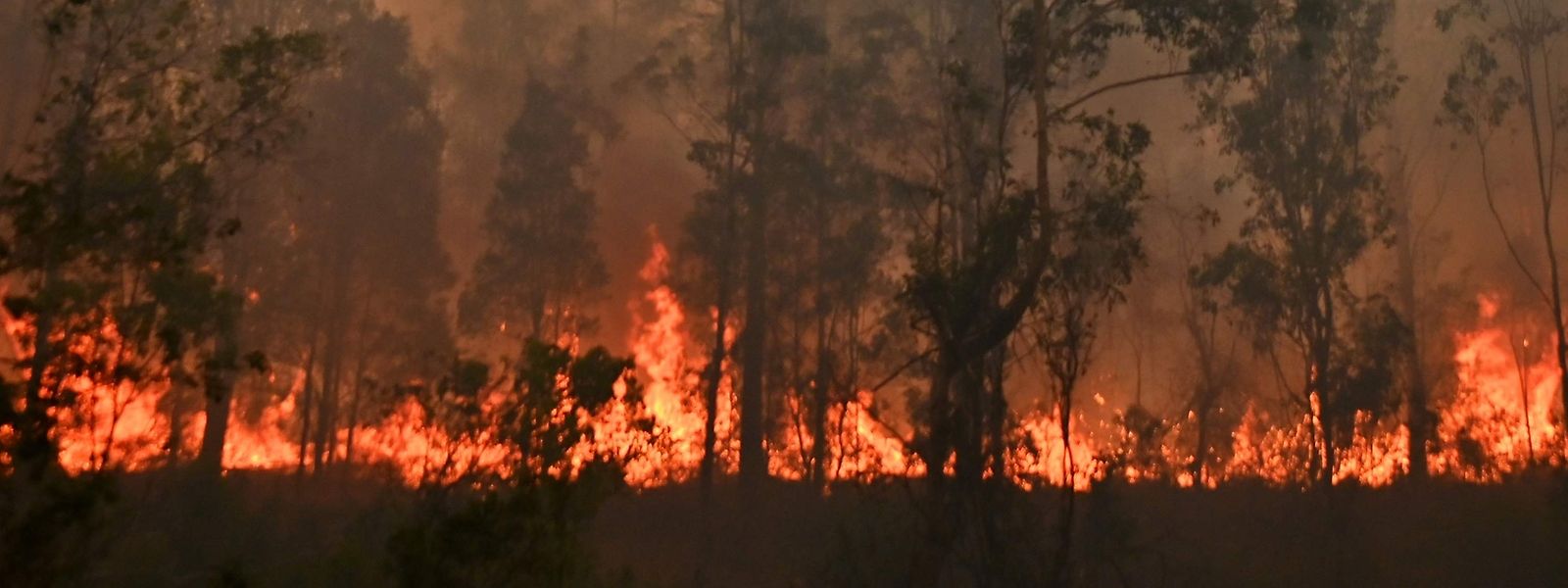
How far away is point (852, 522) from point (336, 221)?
52.7 feet

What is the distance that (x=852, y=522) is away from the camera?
2336 centimetres

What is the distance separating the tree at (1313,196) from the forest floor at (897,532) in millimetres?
2156

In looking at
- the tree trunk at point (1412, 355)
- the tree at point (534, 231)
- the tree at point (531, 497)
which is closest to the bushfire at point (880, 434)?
the tree trunk at point (1412, 355)

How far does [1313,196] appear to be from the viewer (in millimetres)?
28016

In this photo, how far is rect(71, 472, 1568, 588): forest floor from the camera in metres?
19.0

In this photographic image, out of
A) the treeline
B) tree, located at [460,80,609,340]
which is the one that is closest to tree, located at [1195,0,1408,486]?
the treeline

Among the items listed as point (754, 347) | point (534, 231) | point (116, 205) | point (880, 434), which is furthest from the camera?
point (880, 434)

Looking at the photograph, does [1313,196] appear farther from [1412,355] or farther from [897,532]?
[897,532]

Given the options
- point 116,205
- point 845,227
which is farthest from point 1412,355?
point 116,205

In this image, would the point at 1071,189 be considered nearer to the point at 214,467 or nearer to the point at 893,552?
the point at 893,552

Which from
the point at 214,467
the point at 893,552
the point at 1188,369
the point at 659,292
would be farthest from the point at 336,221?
the point at 1188,369

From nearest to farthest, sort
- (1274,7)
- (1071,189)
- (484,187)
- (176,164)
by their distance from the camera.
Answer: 1. (176,164)
2. (1274,7)
3. (1071,189)
4. (484,187)

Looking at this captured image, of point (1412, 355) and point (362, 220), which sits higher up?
point (362, 220)

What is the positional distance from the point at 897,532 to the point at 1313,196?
13.4 metres
